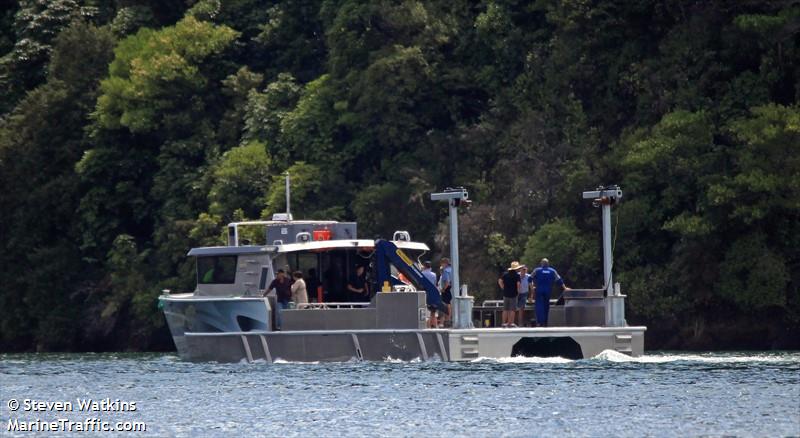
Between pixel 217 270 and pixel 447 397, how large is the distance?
9.79 meters

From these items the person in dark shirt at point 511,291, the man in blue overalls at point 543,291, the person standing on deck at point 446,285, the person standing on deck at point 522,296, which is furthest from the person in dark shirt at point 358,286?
the man in blue overalls at point 543,291

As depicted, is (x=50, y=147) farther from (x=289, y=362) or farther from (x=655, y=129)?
(x=289, y=362)

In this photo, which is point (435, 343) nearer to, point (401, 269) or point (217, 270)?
point (401, 269)

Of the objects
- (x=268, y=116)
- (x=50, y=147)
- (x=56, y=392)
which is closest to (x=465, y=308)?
(x=56, y=392)

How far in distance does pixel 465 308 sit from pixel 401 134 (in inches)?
803

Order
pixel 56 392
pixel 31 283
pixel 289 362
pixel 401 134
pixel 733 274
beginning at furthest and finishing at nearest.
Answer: pixel 31 283 → pixel 401 134 → pixel 733 274 → pixel 289 362 → pixel 56 392

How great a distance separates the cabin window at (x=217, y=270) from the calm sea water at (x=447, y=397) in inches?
72.8

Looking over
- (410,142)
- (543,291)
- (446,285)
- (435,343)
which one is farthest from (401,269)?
(410,142)

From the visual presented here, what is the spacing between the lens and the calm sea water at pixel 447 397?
26250 millimetres

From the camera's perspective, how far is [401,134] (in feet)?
178

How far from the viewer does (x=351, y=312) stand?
115 feet

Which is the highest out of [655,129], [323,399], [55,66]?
[55,66]

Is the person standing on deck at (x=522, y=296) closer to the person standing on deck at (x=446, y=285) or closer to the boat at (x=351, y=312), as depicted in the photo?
the boat at (x=351, y=312)

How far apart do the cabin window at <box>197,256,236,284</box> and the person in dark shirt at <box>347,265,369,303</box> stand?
7.70ft
